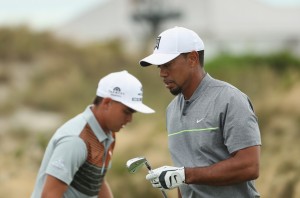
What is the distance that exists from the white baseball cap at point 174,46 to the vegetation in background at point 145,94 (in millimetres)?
4561

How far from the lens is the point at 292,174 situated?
12062 mm

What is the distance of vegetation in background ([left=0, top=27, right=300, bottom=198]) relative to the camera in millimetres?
14058

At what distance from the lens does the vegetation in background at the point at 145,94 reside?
14.1 meters

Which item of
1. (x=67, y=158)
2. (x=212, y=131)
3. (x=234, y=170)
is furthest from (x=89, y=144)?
(x=234, y=170)

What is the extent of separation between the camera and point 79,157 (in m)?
7.52

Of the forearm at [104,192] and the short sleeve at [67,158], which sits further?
the forearm at [104,192]

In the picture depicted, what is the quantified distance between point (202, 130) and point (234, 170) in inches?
14.3

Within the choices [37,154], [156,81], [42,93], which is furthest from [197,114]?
[156,81]

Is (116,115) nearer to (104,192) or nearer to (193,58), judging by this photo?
(104,192)

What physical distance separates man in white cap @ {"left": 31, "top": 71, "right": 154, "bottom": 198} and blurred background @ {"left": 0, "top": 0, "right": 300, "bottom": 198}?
12.9 feet

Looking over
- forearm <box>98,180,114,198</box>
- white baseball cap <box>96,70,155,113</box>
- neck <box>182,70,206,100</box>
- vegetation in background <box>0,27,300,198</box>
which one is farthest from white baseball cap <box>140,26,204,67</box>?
vegetation in background <box>0,27,300,198</box>

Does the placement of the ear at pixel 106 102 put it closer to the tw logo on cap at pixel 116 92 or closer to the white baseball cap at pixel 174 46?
the tw logo on cap at pixel 116 92

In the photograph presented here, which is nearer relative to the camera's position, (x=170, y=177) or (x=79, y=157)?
(x=170, y=177)

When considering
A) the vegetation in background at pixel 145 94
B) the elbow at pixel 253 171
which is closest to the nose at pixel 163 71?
the elbow at pixel 253 171
